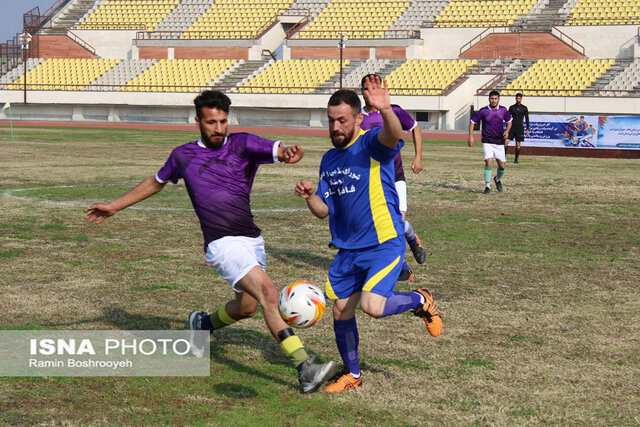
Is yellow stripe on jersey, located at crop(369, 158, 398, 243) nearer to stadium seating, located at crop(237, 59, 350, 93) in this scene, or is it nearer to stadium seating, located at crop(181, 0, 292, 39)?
stadium seating, located at crop(237, 59, 350, 93)

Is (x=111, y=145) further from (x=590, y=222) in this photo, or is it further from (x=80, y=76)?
(x=80, y=76)

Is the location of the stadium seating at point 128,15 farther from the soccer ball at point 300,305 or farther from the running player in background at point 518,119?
the soccer ball at point 300,305

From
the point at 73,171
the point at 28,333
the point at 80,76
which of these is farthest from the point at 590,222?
the point at 80,76

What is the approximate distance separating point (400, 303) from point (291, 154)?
54.5 inches

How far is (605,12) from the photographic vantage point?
2135 inches

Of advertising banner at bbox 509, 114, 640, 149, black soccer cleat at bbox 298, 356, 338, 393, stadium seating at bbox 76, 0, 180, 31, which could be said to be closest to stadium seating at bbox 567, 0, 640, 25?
advertising banner at bbox 509, 114, 640, 149

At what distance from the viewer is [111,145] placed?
3375 centimetres

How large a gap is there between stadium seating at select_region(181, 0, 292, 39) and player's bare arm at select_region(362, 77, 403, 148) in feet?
189

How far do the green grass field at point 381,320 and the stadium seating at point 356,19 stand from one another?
43.0 m

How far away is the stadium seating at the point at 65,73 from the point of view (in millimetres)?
61000

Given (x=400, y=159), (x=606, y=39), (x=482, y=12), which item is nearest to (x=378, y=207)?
Answer: (x=400, y=159)

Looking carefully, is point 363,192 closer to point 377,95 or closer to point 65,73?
point 377,95

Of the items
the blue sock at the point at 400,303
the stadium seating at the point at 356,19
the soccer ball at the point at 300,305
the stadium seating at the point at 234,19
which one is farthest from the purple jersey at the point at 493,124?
the stadium seating at the point at 234,19

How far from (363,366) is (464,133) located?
43088mm
